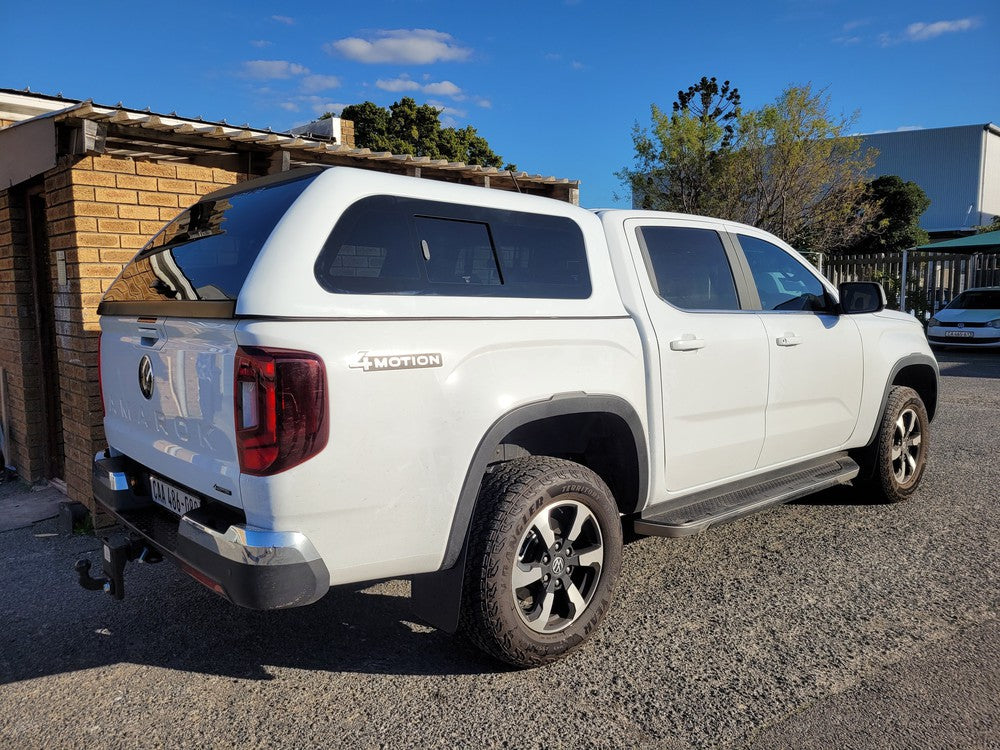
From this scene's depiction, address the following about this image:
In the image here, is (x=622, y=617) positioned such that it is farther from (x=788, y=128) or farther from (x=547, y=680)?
(x=788, y=128)

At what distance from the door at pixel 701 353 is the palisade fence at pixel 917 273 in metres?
16.1

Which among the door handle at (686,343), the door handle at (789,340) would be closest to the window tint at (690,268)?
the door handle at (686,343)

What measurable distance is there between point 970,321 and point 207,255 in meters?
16.6

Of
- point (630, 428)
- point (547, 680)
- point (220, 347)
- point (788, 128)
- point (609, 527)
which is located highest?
point (788, 128)

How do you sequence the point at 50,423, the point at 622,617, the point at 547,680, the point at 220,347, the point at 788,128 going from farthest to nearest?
the point at 788,128, the point at 50,423, the point at 622,617, the point at 547,680, the point at 220,347

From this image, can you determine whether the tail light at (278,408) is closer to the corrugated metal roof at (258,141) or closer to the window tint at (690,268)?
the window tint at (690,268)

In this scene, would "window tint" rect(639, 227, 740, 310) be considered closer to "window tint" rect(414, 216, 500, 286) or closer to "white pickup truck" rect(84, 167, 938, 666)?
"white pickup truck" rect(84, 167, 938, 666)

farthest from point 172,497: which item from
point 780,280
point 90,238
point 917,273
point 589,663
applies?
point 917,273

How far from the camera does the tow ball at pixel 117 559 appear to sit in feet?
9.98

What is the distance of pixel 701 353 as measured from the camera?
3.75 meters

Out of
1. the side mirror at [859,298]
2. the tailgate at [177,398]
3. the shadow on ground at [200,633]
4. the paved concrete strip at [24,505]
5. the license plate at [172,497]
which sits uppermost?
the side mirror at [859,298]

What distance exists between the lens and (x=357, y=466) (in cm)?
254

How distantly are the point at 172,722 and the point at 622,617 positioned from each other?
6.51 feet

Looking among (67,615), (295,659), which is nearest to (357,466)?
(295,659)
